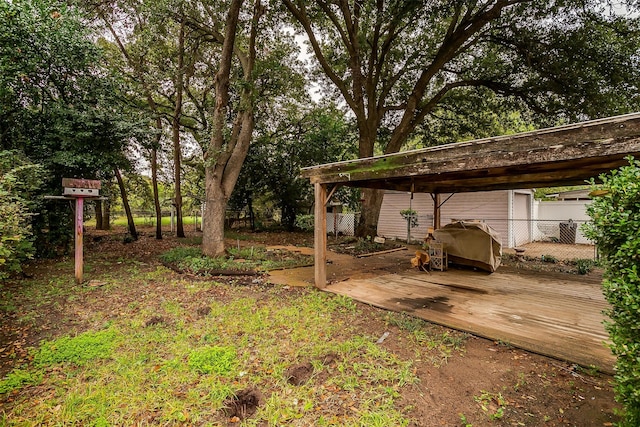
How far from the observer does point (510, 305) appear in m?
4.50

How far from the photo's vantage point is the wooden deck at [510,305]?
3.25 m

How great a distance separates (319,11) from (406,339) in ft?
31.5

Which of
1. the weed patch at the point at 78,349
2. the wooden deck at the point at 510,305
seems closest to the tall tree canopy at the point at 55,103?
the weed patch at the point at 78,349

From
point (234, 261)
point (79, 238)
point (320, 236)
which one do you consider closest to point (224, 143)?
point (234, 261)

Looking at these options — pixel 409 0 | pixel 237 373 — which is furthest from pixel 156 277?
pixel 409 0

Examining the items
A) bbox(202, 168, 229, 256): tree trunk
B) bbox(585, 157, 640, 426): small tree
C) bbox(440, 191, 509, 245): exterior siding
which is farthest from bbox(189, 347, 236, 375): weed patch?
bbox(440, 191, 509, 245): exterior siding

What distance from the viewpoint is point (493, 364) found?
9.61ft

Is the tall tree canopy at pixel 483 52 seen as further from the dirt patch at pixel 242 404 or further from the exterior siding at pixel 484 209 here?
the dirt patch at pixel 242 404

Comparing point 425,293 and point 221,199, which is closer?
point 425,293

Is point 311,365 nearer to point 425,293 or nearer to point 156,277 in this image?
point 425,293

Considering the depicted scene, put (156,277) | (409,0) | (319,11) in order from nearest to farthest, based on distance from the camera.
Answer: (156,277), (409,0), (319,11)

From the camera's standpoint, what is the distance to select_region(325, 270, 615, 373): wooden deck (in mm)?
3248

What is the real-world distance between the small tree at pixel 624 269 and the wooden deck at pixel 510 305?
1176mm

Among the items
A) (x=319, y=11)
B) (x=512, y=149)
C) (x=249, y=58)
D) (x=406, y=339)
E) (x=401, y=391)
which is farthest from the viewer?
(x=319, y=11)
